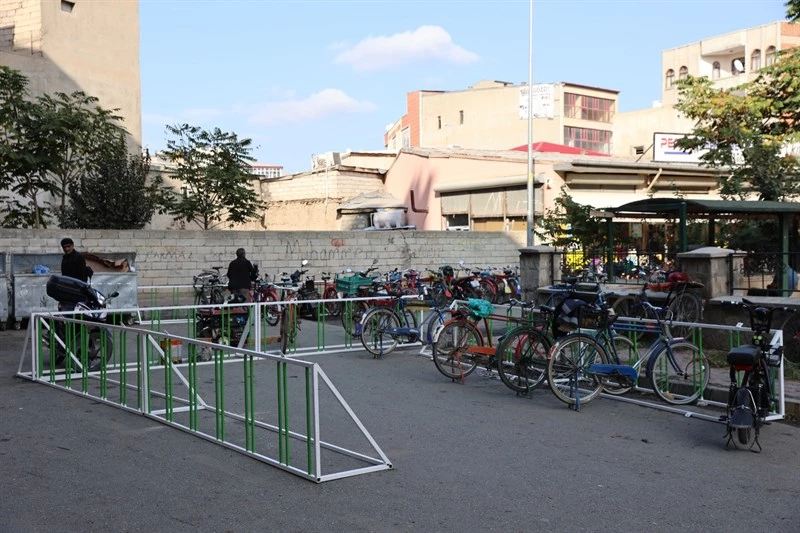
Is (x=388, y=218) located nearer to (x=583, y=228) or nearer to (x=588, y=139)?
(x=583, y=228)

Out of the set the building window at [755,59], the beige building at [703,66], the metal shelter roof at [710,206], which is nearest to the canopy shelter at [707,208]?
the metal shelter roof at [710,206]

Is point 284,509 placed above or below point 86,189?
below

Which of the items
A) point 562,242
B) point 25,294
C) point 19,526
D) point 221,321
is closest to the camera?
point 19,526

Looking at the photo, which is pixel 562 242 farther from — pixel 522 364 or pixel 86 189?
pixel 86 189

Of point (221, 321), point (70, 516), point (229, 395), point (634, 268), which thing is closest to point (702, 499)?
point (70, 516)

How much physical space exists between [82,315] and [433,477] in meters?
6.52

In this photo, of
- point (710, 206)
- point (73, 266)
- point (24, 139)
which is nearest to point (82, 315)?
point (73, 266)

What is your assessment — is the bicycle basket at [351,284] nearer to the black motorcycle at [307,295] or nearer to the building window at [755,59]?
the black motorcycle at [307,295]

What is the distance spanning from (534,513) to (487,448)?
1.73 meters

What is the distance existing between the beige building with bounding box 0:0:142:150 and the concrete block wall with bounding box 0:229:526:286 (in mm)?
10778

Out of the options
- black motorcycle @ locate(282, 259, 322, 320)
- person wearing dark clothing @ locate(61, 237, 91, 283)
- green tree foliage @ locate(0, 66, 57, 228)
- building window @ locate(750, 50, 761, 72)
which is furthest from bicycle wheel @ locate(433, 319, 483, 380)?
building window @ locate(750, 50, 761, 72)

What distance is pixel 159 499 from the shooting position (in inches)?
217

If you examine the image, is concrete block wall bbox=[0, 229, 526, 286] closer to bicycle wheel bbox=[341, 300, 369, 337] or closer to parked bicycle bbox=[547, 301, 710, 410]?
bicycle wheel bbox=[341, 300, 369, 337]

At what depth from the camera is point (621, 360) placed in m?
9.39
